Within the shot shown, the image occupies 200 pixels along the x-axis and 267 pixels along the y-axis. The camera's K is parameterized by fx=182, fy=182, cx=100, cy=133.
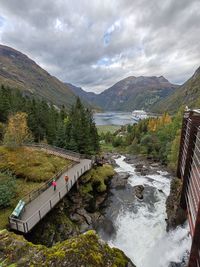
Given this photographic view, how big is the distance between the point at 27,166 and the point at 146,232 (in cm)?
1652

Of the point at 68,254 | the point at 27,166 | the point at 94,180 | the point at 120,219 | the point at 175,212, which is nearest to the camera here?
the point at 68,254

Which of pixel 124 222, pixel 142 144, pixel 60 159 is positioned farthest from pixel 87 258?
pixel 142 144

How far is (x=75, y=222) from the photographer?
19812 millimetres

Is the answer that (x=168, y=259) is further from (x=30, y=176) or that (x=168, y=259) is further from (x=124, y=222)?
(x=30, y=176)

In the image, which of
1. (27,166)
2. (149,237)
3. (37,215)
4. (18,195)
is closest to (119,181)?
(149,237)

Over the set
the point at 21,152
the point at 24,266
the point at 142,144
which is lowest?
the point at 142,144

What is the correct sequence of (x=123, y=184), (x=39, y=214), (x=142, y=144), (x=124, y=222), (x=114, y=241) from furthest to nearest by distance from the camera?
(x=142, y=144)
(x=123, y=184)
(x=124, y=222)
(x=114, y=241)
(x=39, y=214)

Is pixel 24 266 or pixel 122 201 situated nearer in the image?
pixel 24 266

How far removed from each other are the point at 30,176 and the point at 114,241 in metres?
12.1

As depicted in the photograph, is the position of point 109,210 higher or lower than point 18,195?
lower

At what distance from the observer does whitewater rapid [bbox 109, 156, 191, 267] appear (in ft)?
54.3

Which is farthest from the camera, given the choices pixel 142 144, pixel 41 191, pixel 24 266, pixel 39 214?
pixel 142 144

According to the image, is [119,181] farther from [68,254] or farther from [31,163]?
[68,254]

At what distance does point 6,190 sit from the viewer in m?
16.2
